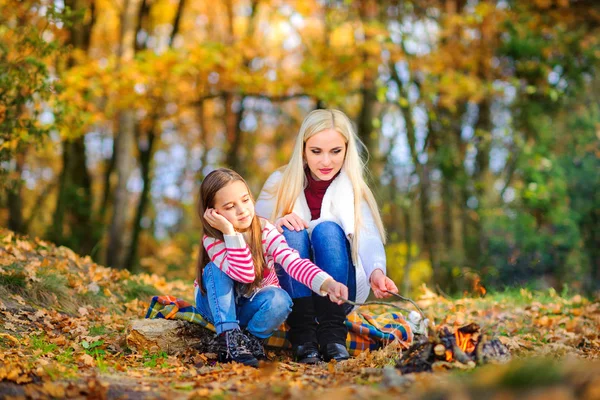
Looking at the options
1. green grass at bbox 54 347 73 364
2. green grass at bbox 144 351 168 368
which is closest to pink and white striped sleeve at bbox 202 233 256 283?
green grass at bbox 144 351 168 368

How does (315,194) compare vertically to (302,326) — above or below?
above

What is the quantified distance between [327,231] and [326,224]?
1.9 inches

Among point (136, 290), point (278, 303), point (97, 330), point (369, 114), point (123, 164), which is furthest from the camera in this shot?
point (123, 164)

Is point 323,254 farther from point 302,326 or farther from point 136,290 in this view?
point 136,290

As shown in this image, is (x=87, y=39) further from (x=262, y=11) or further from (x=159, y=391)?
(x=159, y=391)

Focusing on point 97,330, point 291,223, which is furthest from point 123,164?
point 291,223

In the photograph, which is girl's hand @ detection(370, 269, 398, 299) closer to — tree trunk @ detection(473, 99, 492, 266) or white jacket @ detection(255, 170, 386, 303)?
white jacket @ detection(255, 170, 386, 303)

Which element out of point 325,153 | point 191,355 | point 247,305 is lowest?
point 191,355

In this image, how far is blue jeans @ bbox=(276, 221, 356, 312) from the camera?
12.6ft

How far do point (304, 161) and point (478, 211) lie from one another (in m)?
6.56

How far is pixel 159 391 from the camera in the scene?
2809mm

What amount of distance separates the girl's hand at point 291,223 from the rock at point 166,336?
78 cm

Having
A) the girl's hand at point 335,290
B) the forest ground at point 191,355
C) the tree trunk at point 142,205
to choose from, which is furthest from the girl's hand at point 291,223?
the tree trunk at point 142,205

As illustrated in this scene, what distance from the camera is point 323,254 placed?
386cm
